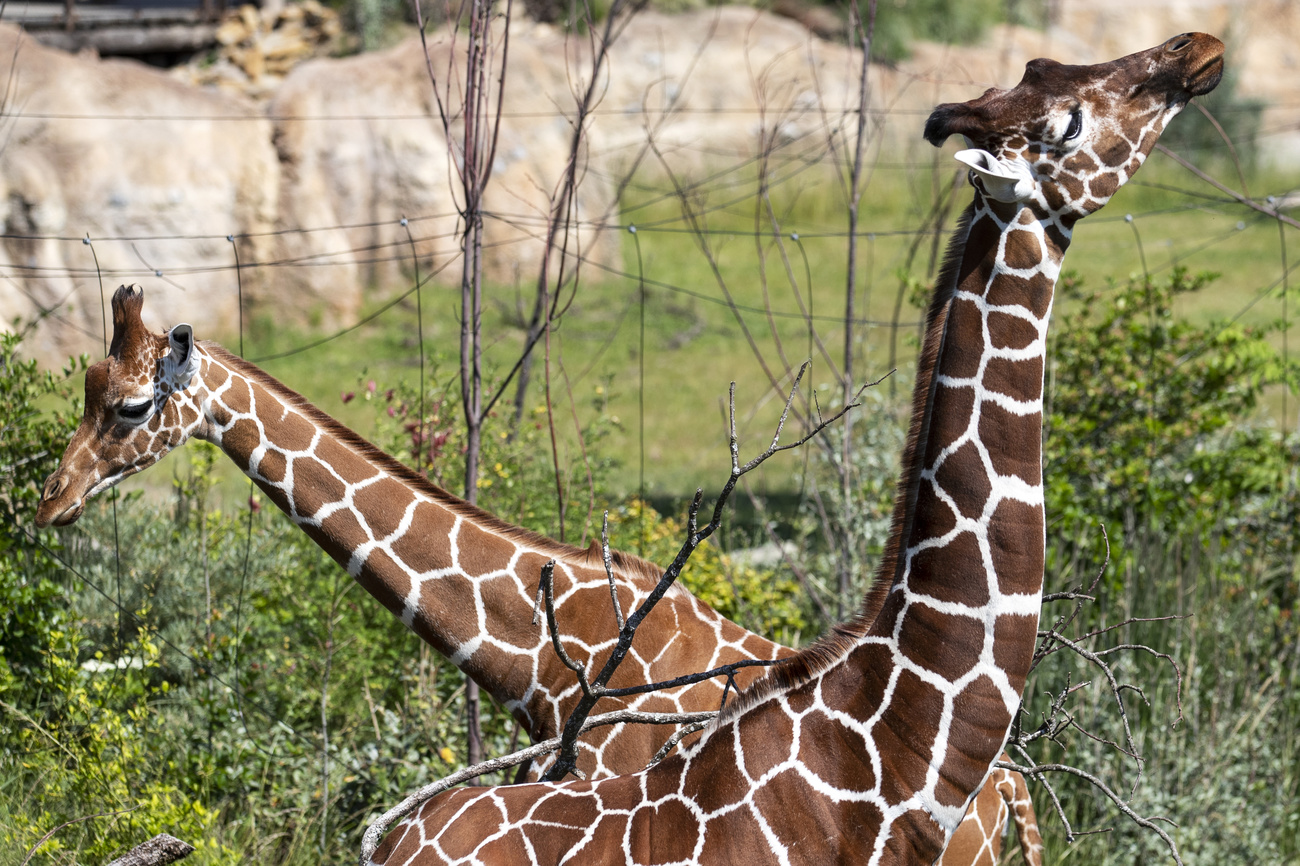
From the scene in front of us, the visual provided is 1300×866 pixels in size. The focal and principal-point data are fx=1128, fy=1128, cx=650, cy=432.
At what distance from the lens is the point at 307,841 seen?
411 centimetres

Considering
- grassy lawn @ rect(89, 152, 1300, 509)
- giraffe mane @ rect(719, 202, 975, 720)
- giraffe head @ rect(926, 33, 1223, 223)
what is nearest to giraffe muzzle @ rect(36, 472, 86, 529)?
giraffe mane @ rect(719, 202, 975, 720)

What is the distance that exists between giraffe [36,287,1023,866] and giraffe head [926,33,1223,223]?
60.0 inches

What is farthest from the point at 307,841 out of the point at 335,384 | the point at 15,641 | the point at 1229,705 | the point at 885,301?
the point at 885,301

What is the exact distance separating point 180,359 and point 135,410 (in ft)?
0.63

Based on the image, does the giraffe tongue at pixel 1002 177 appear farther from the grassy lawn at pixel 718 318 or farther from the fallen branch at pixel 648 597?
the grassy lawn at pixel 718 318

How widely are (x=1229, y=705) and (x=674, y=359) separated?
7.29 meters

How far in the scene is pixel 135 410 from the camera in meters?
3.25

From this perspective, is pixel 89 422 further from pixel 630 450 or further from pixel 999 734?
pixel 630 450

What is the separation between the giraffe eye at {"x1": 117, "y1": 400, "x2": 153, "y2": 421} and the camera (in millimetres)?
3240

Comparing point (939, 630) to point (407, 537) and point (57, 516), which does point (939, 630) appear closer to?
point (407, 537)

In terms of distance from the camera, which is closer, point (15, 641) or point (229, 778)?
point (229, 778)

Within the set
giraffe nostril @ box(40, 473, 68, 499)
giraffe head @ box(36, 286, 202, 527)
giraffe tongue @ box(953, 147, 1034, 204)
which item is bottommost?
giraffe nostril @ box(40, 473, 68, 499)

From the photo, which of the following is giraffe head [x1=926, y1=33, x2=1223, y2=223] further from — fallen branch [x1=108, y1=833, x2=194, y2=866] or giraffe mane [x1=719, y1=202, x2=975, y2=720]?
fallen branch [x1=108, y1=833, x2=194, y2=866]

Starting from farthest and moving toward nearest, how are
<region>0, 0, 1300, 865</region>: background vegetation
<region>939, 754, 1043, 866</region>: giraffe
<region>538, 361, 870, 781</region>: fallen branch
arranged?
<region>0, 0, 1300, 865</region>: background vegetation
<region>939, 754, 1043, 866</region>: giraffe
<region>538, 361, 870, 781</region>: fallen branch
